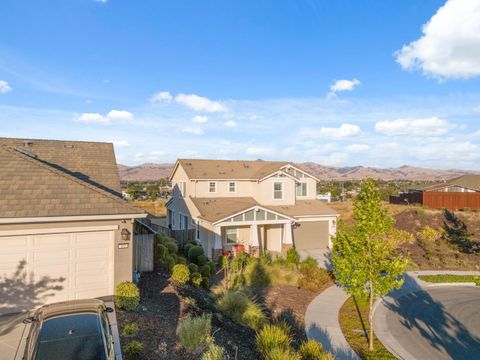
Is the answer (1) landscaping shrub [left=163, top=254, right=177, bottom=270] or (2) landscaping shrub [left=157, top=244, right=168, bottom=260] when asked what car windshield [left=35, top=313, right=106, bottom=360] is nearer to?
(1) landscaping shrub [left=163, top=254, right=177, bottom=270]

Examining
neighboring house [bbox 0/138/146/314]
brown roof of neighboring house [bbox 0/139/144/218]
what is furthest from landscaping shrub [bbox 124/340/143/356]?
brown roof of neighboring house [bbox 0/139/144/218]

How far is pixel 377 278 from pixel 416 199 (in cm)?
3885

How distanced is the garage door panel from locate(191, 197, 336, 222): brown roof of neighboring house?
1.04 metres

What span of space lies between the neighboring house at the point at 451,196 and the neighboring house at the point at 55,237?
1640 inches

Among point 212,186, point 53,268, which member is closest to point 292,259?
point 212,186

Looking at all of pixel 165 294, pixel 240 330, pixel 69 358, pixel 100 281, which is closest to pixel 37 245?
pixel 100 281

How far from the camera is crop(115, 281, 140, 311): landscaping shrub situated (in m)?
10.7

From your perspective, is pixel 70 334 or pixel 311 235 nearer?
pixel 70 334

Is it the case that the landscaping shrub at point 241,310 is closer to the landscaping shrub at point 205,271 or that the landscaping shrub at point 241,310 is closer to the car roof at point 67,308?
the landscaping shrub at point 205,271

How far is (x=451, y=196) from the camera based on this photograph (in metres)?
42.0

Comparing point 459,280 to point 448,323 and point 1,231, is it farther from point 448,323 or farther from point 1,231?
point 1,231

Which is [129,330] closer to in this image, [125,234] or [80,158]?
[125,234]

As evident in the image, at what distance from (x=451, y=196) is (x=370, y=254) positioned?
37614 millimetres

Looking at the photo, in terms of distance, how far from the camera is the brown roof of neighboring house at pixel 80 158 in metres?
15.6
